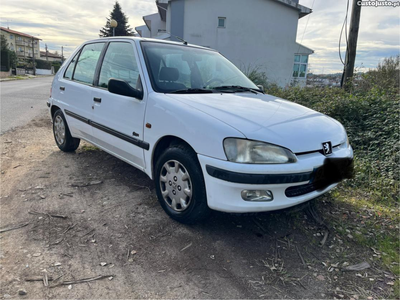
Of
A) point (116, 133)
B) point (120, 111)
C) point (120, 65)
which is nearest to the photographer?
point (120, 111)

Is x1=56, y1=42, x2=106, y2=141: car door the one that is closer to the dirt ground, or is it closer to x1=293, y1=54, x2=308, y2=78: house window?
the dirt ground

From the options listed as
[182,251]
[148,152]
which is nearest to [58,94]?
[148,152]

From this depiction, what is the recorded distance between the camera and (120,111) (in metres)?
3.40

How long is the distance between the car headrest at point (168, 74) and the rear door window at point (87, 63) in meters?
1.32

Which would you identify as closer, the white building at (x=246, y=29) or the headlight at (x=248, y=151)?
the headlight at (x=248, y=151)

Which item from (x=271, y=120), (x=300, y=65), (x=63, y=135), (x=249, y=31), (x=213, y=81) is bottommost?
(x=63, y=135)

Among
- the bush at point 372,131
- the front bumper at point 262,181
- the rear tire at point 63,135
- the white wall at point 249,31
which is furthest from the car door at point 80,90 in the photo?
the white wall at point 249,31

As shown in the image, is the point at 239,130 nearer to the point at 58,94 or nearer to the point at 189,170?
the point at 189,170

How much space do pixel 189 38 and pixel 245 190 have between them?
17.7m

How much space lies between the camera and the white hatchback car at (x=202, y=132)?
2.37m

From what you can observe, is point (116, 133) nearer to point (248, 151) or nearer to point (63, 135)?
point (248, 151)

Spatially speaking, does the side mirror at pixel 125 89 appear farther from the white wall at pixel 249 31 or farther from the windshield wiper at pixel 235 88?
the white wall at pixel 249 31

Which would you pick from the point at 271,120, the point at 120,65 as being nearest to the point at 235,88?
the point at 271,120

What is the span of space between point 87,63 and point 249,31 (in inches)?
663
